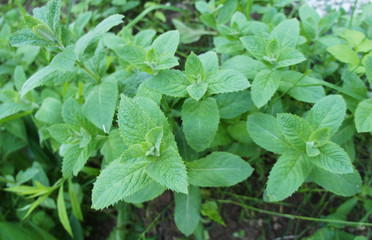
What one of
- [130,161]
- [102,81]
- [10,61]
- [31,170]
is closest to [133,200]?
[130,161]

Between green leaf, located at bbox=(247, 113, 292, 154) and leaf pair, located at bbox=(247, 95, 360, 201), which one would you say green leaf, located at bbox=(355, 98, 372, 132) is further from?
green leaf, located at bbox=(247, 113, 292, 154)

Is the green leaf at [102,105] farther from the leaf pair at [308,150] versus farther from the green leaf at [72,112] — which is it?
the leaf pair at [308,150]

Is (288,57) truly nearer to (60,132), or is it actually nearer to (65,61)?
(65,61)

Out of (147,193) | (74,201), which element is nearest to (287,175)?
(147,193)

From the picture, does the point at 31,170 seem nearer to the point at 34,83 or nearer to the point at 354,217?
the point at 34,83

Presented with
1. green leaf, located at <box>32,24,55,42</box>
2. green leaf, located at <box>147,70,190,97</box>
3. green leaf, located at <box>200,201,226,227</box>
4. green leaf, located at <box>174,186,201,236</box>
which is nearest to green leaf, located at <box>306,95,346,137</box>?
green leaf, located at <box>147,70,190,97</box>

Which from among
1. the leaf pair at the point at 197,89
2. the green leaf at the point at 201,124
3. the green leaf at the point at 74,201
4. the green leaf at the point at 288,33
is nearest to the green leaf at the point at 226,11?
the green leaf at the point at 288,33
